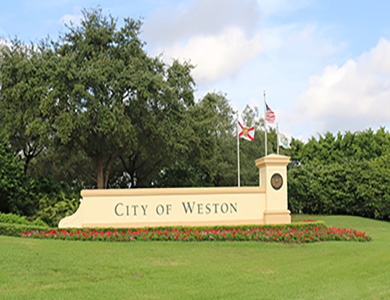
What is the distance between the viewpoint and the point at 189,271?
8578 mm

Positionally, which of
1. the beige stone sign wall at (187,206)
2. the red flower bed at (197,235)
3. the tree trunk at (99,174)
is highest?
the tree trunk at (99,174)

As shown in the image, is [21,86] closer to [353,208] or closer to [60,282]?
[60,282]

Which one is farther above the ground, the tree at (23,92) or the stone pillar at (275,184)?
the tree at (23,92)

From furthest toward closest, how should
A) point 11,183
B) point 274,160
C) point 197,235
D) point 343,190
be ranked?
1. point 343,190
2. point 11,183
3. point 274,160
4. point 197,235

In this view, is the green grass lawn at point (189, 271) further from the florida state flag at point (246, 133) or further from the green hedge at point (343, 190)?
the green hedge at point (343, 190)

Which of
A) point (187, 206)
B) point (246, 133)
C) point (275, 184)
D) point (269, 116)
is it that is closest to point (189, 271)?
point (187, 206)

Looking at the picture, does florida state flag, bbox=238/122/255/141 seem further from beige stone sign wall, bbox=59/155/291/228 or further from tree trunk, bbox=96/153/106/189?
tree trunk, bbox=96/153/106/189

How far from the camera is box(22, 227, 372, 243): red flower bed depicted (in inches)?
519

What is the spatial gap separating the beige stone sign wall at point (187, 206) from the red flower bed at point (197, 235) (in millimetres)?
918

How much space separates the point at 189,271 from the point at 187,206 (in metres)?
6.66

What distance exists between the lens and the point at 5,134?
2170 cm

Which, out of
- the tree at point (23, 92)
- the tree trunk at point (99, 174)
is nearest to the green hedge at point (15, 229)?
the tree at point (23, 92)

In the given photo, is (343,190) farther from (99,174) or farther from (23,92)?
(23,92)

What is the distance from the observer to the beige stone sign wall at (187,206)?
48.5 feet
